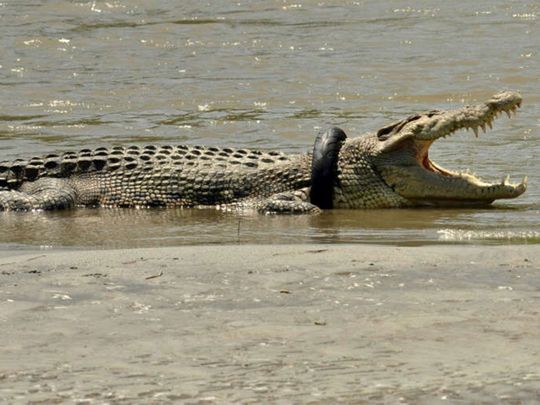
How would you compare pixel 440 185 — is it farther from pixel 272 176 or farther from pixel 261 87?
pixel 261 87

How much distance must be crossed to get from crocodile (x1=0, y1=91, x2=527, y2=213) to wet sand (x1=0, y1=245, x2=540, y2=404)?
3.03 m

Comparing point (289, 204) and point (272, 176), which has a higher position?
point (272, 176)

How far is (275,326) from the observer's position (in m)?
4.34

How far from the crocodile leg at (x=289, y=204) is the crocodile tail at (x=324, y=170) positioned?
83 mm

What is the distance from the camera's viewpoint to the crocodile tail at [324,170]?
8836mm

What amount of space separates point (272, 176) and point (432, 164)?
3.81 ft

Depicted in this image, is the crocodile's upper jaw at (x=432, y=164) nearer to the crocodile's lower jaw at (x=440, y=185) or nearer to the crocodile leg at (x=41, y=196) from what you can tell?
the crocodile's lower jaw at (x=440, y=185)

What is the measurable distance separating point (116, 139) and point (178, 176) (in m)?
2.64

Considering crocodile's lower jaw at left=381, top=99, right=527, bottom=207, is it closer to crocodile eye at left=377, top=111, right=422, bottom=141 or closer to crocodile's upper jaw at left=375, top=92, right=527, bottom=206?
crocodile's upper jaw at left=375, top=92, right=527, bottom=206

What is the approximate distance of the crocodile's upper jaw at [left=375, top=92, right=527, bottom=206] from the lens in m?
8.52

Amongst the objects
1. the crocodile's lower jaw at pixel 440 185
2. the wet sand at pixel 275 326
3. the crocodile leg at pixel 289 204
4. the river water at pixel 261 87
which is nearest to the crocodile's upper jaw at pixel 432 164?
the crocodile's lower jaw at pixel 440 185

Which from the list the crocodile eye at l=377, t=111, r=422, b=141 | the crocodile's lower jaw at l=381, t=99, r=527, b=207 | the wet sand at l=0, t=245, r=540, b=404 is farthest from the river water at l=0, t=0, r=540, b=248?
the wet sand at l=0, t=245, r=540, b=404

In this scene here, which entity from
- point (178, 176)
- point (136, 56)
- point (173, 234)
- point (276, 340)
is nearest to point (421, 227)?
point (173, 234)

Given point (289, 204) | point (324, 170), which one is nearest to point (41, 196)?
point (289, 204)
